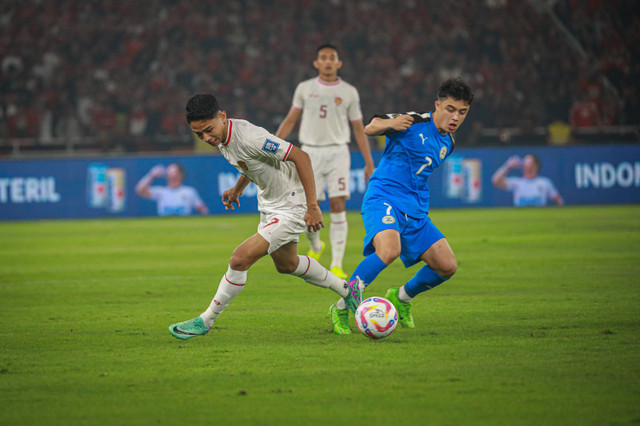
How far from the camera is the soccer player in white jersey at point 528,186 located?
19609 mm

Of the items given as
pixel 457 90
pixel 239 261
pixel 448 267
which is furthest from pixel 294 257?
pixel 457 90

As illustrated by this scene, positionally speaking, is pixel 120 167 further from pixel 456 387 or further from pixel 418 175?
pixel 456 387

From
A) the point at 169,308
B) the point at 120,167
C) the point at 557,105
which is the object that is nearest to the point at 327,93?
the point at 169,308

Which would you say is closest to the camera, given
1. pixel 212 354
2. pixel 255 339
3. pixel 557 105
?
pixel 212 354

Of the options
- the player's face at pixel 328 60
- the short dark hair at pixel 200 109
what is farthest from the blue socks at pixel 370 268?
the player's face at pixel 328 60

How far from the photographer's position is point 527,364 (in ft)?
→ 16.0

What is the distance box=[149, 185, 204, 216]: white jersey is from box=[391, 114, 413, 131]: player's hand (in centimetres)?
1393

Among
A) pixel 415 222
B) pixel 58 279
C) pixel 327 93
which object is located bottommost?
pixel 58 279

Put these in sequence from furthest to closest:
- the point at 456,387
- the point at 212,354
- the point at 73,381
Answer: the point at 212,354
the point at 73,381
the point at 456,387

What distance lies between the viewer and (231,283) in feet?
19.3

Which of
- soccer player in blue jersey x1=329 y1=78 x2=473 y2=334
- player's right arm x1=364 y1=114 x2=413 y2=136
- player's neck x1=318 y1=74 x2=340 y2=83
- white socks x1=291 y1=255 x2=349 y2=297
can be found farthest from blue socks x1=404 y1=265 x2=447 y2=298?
player's neck x1=318 y1=74 x2=340 y2=83

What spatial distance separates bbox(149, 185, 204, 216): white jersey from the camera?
19516mm

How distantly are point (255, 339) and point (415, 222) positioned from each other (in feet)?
4.72

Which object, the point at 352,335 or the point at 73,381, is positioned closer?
the point at 73,381
